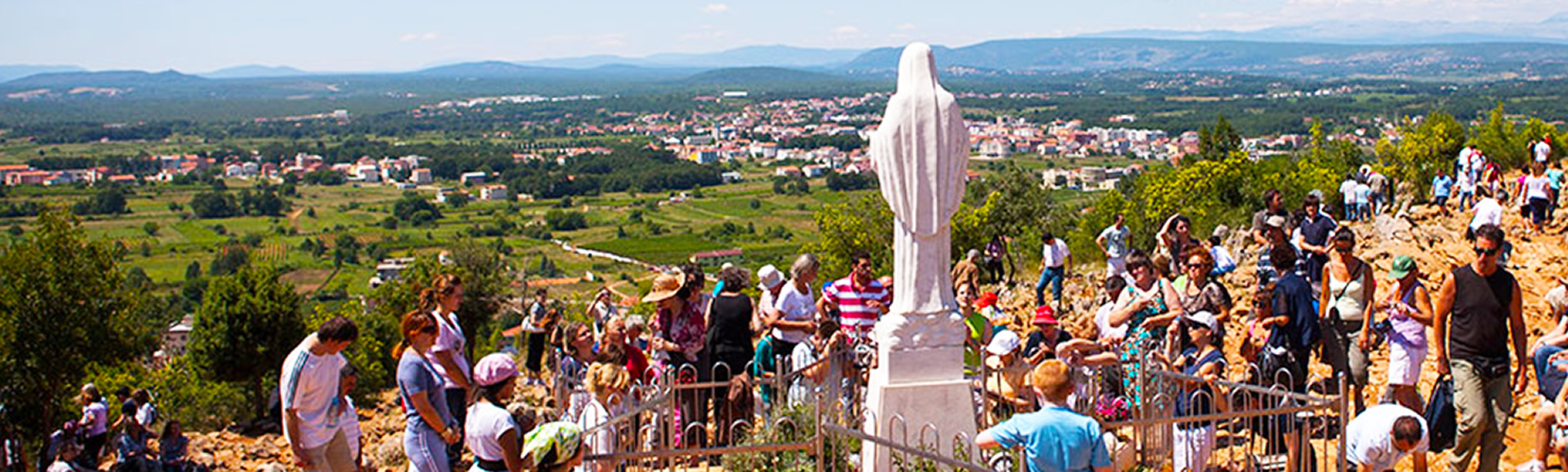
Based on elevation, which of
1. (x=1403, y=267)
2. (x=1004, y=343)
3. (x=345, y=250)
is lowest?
(x=345, y=250)

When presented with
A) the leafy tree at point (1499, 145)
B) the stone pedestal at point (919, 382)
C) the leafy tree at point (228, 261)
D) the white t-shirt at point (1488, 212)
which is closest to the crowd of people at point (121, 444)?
the stone pedestal at point (919, 382)

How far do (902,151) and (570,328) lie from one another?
263 centimetres

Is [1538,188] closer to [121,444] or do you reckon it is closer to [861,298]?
[861,298]

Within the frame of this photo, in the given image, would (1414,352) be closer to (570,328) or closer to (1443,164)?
(570,328)

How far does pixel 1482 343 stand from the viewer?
654cm

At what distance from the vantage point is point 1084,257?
24.2 metres

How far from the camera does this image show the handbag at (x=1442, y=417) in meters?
6.75

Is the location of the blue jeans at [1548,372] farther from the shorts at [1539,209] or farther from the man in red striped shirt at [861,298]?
the shorts at [1539,209]

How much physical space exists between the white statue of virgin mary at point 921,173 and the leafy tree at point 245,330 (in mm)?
15626

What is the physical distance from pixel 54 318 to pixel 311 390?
1157cm

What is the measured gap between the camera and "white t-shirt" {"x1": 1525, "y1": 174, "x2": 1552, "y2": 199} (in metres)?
14.2

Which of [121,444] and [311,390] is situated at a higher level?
[311,390]

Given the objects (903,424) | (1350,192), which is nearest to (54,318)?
(903,424)

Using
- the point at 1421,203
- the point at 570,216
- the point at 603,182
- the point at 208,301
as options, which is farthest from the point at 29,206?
the point at 1421,203
